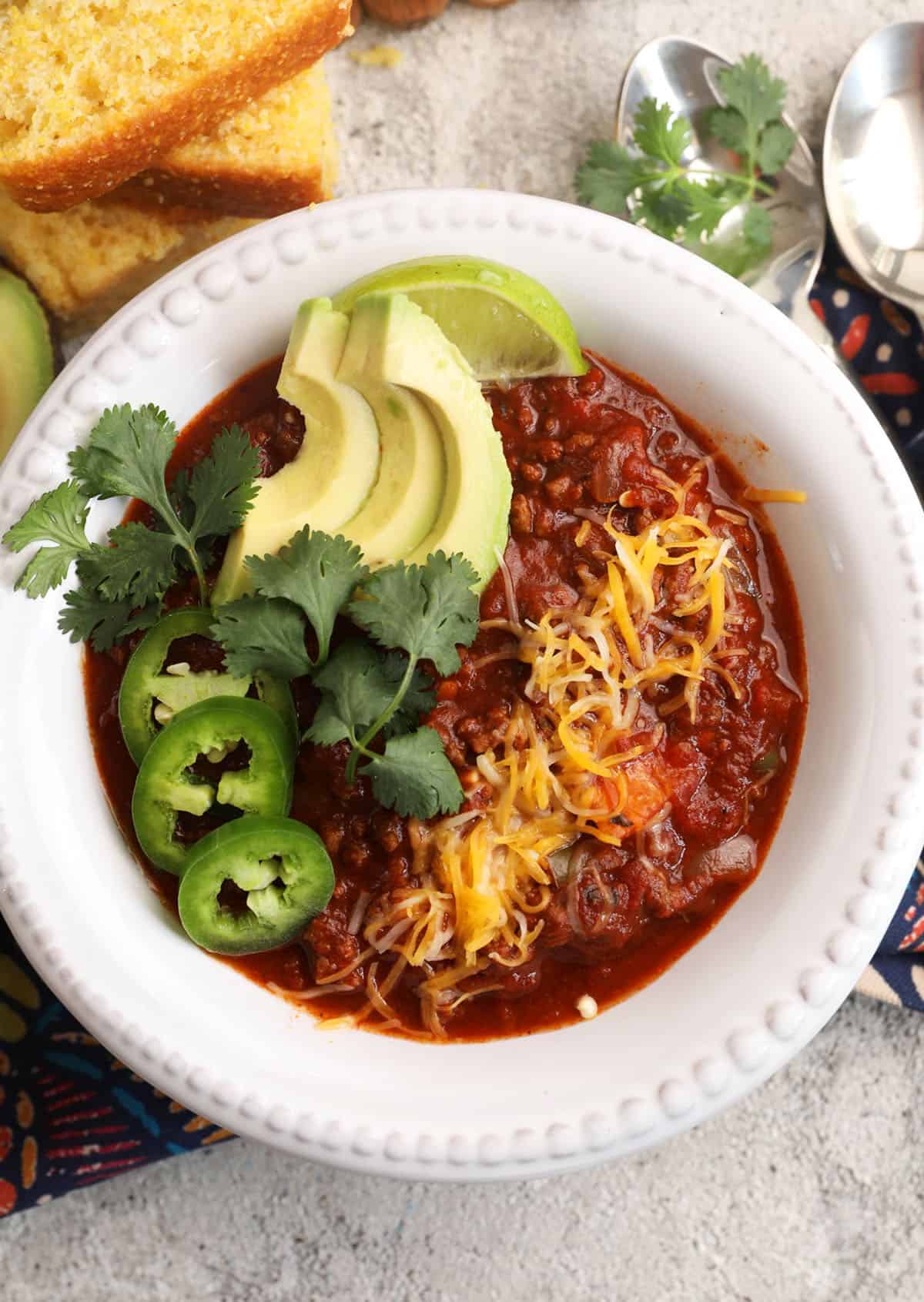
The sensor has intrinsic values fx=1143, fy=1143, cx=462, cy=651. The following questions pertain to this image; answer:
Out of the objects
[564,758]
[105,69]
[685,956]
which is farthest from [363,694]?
[105,69]

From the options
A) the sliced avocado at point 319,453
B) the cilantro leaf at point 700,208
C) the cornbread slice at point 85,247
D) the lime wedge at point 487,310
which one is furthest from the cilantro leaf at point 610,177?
the cornbread slice at point 85,247

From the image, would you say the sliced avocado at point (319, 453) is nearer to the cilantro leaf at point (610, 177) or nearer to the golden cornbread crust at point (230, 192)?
the golden cornbread crust at point (230, 192)

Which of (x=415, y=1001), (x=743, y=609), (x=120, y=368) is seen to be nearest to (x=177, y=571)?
(x=120, y=368)

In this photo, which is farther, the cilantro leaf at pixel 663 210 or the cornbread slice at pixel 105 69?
the cilantro leaf at pixel 663 210

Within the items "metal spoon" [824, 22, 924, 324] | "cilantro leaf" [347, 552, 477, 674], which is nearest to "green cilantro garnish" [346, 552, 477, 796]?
"cilantro leaf" [347, 552, 477, 674]

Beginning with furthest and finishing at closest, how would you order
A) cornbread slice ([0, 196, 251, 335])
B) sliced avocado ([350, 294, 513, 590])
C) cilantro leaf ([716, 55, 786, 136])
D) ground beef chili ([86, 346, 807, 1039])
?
1. cilantro leaf ([716, 55, 786, 136])
2. cornbread slice ([0, 196, 251, 335])
3. ground beef chili ([86, 346, 807, 1039])
4. sliced avocado ([350, 294, 513, 590])

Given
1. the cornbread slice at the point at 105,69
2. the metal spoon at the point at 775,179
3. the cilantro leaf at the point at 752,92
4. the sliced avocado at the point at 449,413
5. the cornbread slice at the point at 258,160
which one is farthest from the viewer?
the metal spoon at the point at 775,179

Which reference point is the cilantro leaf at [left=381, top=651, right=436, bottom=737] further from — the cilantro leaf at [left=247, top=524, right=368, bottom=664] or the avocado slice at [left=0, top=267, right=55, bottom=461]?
the avocado slice at [left=0, top=267, right=55, bottom=461]

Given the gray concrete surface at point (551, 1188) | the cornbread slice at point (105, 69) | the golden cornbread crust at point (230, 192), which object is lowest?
the gray concrete surface at point (551, 1188)
